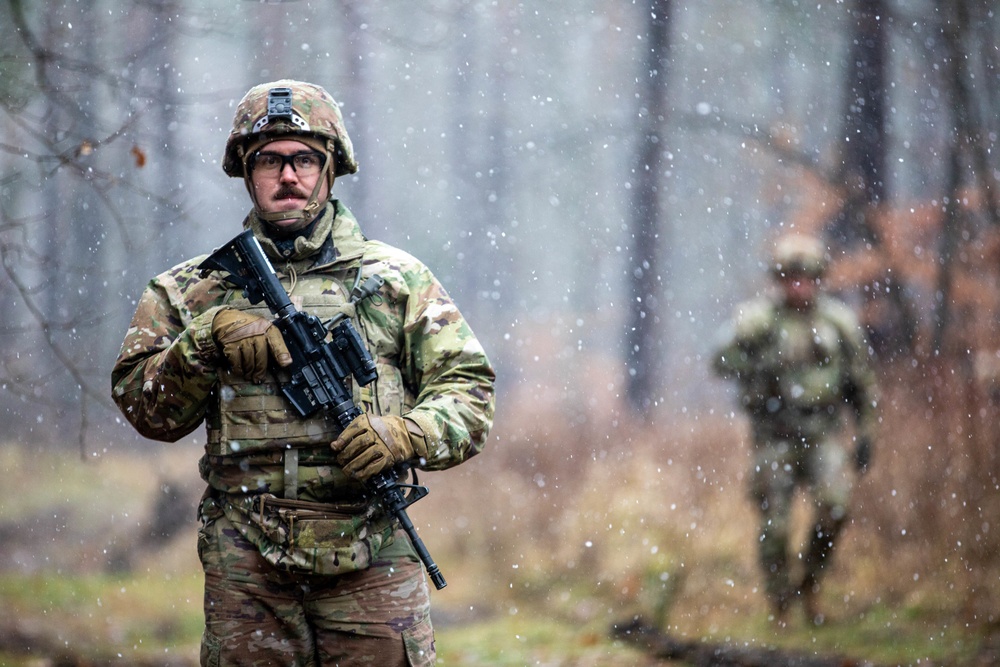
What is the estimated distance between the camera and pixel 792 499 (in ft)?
22.4

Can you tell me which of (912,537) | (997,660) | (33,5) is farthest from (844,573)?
(33,5)

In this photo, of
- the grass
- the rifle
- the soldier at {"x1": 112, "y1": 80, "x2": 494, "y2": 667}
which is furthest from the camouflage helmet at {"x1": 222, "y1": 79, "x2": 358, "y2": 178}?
the grass

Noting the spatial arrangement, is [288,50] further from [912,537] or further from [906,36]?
[912,537]

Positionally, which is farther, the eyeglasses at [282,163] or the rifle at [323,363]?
the eyeglasses at [282,163]

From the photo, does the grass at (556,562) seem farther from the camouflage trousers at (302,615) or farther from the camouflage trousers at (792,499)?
the camouflage trousers at (302,615)

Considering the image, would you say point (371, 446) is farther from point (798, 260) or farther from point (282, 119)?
point (798, 260)

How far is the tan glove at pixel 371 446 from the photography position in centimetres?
300

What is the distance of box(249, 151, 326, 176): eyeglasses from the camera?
3301 millimetres

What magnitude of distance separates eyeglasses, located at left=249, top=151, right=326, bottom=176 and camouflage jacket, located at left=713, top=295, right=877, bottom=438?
4013mm

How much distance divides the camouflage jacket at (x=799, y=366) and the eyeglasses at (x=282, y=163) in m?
4.01

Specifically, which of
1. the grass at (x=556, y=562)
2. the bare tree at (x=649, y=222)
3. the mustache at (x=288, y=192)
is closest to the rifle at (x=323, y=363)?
the mustache at (x=288, y=192)

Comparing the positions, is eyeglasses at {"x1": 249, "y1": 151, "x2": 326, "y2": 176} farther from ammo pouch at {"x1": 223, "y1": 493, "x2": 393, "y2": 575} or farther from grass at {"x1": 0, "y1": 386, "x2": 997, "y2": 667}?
grass at {"x1": 0, "y1": 386, "x2": 997, "y2": 667}

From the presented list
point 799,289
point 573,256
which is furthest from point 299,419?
point 573,256

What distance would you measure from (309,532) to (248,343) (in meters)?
0.53
